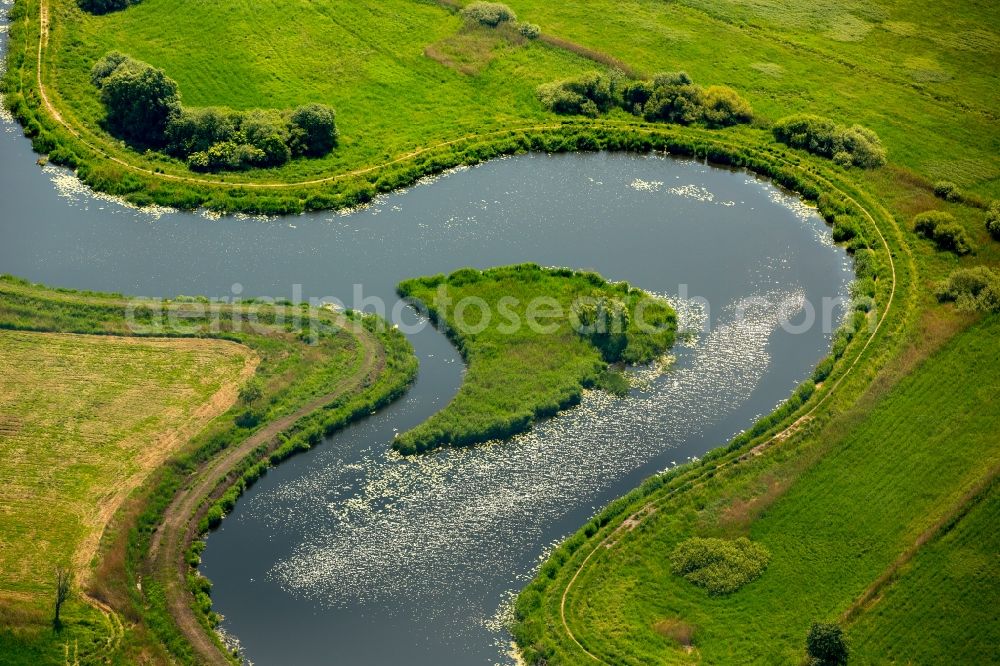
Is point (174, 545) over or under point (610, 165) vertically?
under

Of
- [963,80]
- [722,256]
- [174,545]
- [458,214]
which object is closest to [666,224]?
[722,256]

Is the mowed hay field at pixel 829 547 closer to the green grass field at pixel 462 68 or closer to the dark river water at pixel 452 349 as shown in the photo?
the dark river water at pixel 452 349

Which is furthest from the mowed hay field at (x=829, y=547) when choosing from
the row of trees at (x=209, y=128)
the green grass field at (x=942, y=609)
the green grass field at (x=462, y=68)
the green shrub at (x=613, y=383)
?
the row of trees at (x=209, y=128)

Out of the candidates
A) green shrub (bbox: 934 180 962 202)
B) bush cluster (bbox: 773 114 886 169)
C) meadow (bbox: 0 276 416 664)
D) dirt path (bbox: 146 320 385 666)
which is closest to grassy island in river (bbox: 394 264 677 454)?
meadow (bbox: 0 276 416 664)

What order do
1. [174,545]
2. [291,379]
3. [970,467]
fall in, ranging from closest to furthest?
[174,545] → [970,467] → [291,379]

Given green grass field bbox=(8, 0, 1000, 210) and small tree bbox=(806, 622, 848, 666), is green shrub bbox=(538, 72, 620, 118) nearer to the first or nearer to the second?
green grass field bbox=(8, 0, 1000, 210)

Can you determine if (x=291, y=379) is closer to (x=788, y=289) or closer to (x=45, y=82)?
(x=788, y=289)
